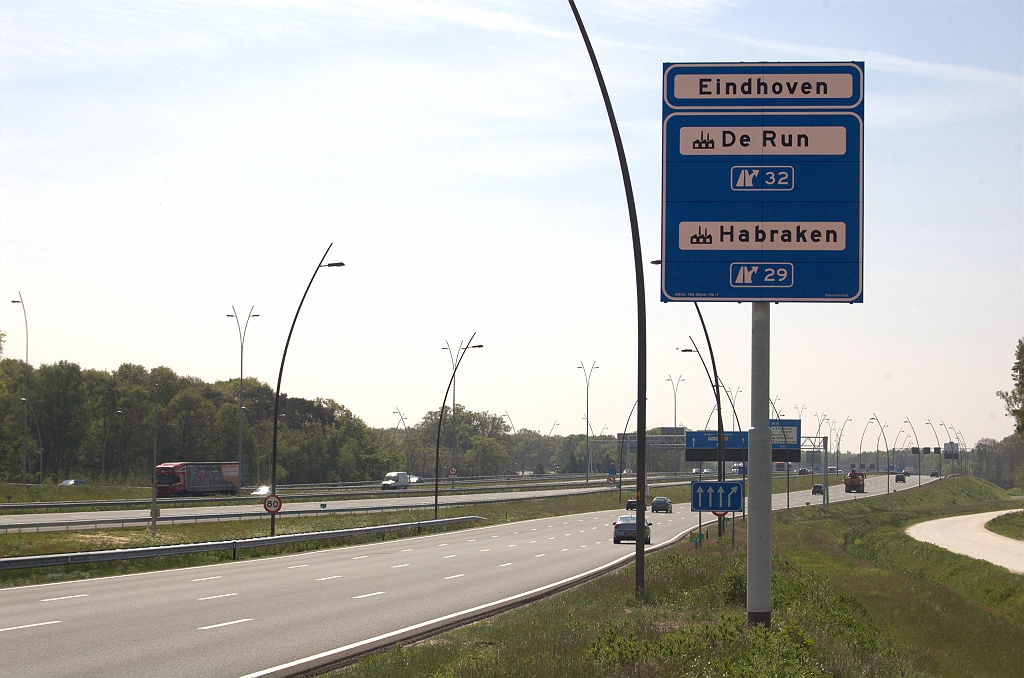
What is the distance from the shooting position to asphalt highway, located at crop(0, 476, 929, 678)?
14336mm

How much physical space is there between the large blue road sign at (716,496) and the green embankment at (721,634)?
159 cm

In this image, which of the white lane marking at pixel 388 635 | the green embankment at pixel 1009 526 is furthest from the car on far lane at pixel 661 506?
the white lane marking at pixel 388 635

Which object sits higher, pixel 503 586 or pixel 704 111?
pixel 704 111

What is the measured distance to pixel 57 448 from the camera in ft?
375

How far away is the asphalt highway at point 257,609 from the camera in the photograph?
1434 centimetres

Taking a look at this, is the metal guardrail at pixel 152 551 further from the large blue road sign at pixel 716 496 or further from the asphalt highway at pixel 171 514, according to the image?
the large blue road sign at pixel 716 496

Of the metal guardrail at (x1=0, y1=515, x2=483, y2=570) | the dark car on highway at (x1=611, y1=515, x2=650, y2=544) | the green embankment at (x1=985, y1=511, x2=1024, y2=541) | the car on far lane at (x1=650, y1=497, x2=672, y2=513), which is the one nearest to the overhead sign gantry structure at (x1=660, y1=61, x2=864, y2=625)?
the metal guardrail at (x1=0, y1=515, x2=483, y2=570)

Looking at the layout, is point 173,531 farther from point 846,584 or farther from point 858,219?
point 858,219

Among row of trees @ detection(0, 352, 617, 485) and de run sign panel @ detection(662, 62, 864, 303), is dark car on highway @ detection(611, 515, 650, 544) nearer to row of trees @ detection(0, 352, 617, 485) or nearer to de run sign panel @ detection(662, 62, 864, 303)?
de run sign panel @ detection(662, 62, 864, 303)

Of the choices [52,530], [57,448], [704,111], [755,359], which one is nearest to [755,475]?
[755,359]

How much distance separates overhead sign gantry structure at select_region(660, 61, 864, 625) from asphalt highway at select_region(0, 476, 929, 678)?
7.69 metres

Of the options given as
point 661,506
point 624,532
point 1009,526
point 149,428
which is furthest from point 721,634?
point 149,428

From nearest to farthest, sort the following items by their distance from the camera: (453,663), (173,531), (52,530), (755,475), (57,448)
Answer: (755,475) < (453,663) < (52,530) < (173,531) < (57,448)

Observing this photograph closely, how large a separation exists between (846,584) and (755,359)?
24.8 m
